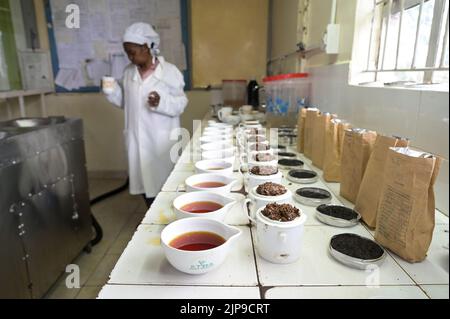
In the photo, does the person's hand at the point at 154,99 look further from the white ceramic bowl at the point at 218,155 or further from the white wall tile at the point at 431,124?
the white wall tile at the point at 431,124

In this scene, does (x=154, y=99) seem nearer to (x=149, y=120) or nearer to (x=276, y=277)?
(x=149, y=120)

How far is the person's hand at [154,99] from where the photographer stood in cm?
198

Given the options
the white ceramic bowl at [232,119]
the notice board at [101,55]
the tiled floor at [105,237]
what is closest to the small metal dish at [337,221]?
the tiled floor at [105,237]

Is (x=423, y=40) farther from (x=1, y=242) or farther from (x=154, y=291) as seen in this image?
(x=1, y=242)

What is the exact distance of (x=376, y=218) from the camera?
66 cm

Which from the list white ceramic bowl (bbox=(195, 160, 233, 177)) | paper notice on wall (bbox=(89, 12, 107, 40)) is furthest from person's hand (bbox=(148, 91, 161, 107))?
white ceramic bowl (bbox=(195, 160, 233, 177))

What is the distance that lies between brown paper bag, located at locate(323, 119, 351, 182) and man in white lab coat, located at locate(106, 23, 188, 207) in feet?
4.33

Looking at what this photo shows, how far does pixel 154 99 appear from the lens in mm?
1984

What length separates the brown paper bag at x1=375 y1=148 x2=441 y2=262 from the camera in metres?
0.53

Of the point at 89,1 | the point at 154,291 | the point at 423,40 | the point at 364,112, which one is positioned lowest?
the point at 154,291

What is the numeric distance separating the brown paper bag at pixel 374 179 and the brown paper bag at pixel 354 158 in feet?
0.20

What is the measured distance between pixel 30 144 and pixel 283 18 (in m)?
2.10

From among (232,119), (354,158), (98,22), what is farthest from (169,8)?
(354,158)
